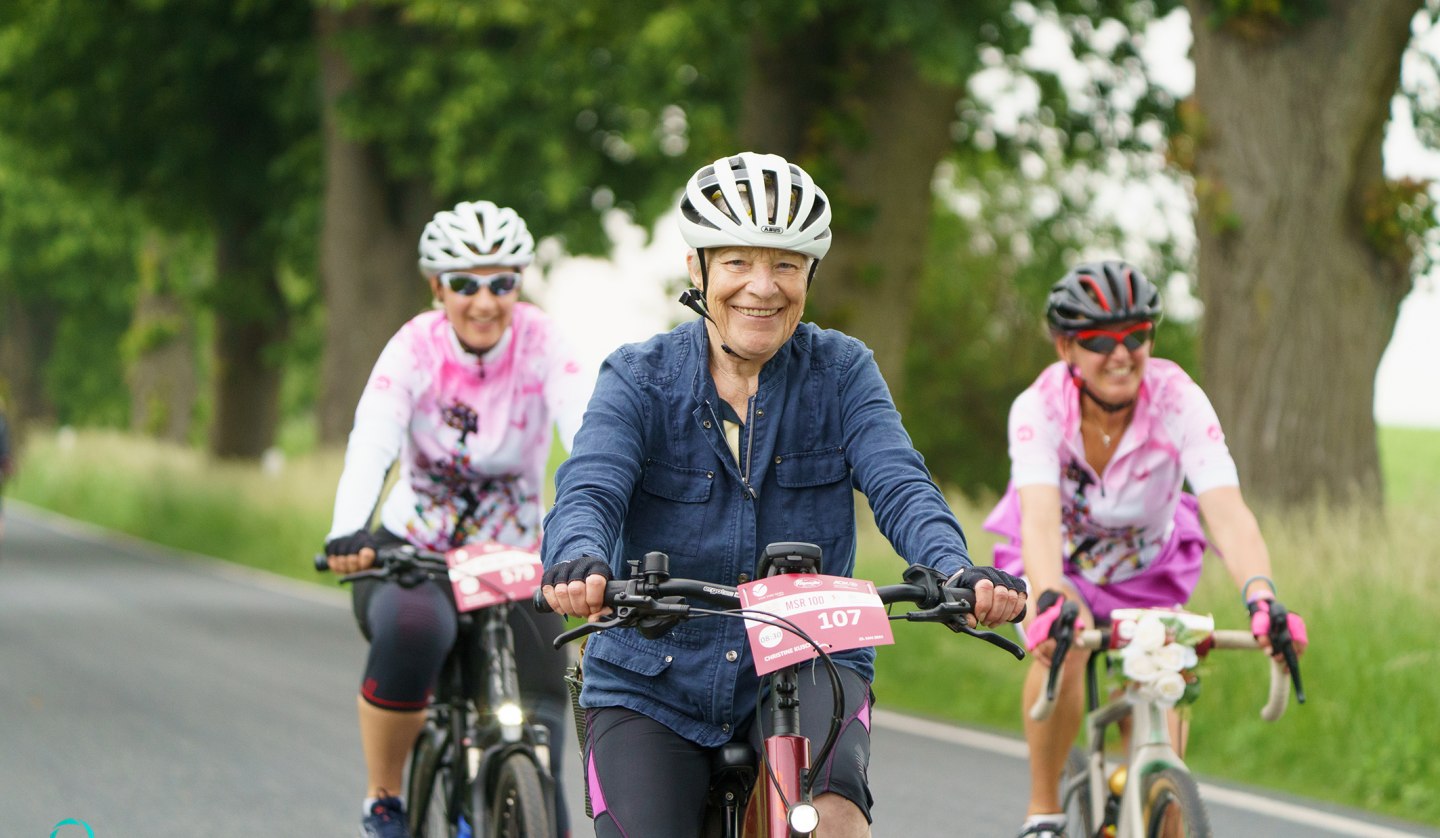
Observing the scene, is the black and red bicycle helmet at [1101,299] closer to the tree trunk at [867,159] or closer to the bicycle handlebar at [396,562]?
the bicycle handlebar at [396,562]

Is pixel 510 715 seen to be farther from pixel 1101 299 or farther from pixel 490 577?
pixel 1101 299

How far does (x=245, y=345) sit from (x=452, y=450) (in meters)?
22.9

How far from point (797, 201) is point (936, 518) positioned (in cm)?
66

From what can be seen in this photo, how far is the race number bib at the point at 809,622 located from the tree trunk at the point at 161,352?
108ft

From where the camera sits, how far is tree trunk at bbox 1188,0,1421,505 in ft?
37.3

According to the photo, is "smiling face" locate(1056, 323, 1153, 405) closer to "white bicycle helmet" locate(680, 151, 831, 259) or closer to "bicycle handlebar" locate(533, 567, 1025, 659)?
"white bicycle helmet" locate(680, 151, 831, 259)

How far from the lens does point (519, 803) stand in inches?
195

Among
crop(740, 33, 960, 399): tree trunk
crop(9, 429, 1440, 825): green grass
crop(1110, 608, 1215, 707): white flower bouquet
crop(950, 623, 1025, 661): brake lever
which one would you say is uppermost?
crop(740, 33, 960, 399): tree trunk

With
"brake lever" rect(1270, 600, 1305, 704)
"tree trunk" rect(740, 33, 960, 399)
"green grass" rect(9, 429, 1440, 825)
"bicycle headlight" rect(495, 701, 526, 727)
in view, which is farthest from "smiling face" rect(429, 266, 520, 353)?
"tree trunk" rect(740, 33, 960, 399)

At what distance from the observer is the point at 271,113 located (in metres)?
Answer: 25.2

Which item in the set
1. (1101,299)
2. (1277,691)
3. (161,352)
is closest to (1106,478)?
(1101,299)

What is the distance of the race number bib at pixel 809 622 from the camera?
346 centimetres

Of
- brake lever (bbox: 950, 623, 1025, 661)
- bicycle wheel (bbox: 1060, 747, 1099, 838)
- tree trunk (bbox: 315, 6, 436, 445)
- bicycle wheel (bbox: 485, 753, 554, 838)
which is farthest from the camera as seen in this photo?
tree trunk (bbox: 315, 6, 436, 445)

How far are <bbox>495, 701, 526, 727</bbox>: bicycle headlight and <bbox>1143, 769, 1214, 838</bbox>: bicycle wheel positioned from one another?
162 cm
